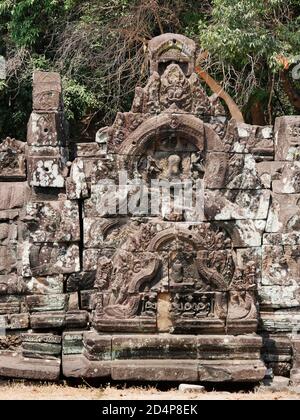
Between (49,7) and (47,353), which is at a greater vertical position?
(49,7)

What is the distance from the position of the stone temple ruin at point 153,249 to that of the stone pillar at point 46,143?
0.01 meters

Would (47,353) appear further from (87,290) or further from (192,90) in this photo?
(192,90)

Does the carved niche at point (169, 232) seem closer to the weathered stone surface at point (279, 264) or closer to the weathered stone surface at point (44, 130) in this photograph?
the weathered stone surface at point (279, 264)

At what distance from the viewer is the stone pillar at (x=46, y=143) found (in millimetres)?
11289

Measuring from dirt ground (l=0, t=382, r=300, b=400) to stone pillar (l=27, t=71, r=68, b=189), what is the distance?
7.85 feet

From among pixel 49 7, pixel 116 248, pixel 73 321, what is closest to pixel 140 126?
pixel 116 248

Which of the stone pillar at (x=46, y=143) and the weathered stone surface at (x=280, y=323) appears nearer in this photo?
the stone pillar at (x=46, y=143)

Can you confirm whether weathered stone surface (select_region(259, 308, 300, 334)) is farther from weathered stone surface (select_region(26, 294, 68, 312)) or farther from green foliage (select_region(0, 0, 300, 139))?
green foliage (select_region(0, 0, 300, 139))

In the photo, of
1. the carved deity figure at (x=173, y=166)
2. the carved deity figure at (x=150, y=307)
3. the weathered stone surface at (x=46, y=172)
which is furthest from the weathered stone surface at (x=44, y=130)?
the carved deity figure at (x=150, y=307)

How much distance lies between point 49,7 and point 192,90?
1045 centimetres

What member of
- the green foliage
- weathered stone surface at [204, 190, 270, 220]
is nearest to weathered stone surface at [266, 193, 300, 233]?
weathered stone surface at [204, 190, 270, 220]

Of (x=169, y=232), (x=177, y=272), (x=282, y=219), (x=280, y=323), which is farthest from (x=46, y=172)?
(x=280, y=323)

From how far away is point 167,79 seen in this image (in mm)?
11000

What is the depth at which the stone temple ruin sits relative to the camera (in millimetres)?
10930
